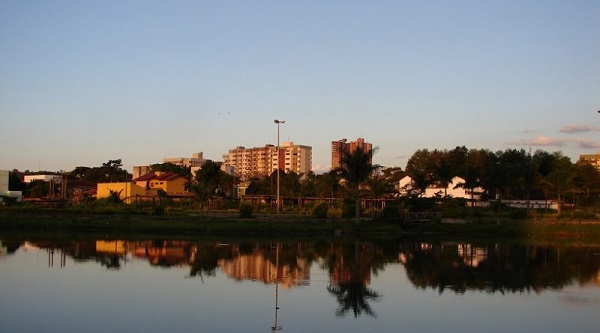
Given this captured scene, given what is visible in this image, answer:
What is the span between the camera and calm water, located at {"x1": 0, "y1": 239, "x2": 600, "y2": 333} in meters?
15.0

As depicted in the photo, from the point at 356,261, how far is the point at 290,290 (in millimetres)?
9229

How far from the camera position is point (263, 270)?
2473cm

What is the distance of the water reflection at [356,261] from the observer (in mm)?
21719

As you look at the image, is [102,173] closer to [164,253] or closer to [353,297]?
[164,253]

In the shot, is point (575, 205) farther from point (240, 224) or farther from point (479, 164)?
point (240, 224)

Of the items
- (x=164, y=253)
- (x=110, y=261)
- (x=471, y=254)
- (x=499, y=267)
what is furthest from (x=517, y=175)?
(x=110, y=261)

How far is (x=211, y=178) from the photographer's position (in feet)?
307

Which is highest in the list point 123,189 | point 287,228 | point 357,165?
point 357,165

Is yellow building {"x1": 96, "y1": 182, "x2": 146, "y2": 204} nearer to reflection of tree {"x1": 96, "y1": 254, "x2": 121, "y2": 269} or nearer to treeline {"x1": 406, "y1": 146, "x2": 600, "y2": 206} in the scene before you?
treeline {"x1": 406, "y1": 146, "x2": 600, "y2": 206}

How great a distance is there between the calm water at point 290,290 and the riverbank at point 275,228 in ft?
30.4

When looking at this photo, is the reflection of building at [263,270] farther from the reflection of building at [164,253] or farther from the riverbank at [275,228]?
the riverbank at [275,228]

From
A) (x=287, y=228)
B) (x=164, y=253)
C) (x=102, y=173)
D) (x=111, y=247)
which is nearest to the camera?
(x=164, y=253)

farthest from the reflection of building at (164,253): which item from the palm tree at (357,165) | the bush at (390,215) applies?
the bush at (390,215)

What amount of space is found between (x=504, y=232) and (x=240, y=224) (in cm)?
2021
